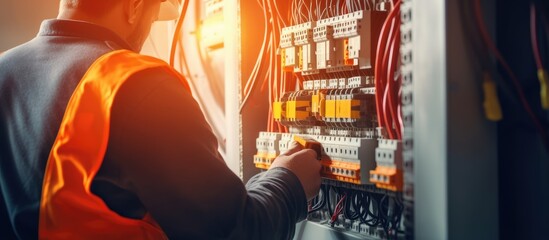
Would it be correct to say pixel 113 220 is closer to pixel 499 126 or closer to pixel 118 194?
pixel 118 194

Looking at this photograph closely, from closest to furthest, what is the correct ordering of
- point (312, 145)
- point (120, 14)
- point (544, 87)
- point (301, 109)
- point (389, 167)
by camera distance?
point (544, 87) → point (389, 167) → point (120, 14) → point (312, 145) → point (301, 109)

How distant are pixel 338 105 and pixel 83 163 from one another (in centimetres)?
67

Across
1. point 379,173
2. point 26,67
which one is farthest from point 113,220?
point 379,173

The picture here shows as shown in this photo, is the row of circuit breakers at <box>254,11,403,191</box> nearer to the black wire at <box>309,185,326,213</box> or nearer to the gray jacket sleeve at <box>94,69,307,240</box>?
the black wire at <box>309,185,326,213</box>

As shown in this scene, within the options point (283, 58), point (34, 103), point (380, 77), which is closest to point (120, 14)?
point (34, 103)

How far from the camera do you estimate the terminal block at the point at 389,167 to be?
4.13 ft

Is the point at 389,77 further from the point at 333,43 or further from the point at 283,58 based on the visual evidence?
the point at 283,58

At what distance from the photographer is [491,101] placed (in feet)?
3.67

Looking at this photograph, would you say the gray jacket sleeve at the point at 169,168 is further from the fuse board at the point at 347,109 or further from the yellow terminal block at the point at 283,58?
the yellow terminal block at the point at 283,58

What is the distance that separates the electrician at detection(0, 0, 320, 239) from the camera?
1.15 m

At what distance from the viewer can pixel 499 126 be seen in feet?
3.96

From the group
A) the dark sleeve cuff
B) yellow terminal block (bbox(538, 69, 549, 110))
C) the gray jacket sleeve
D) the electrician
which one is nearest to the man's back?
the electrician

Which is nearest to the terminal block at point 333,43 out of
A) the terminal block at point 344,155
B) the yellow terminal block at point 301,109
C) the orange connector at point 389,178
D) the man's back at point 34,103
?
the yellow terminal block at point 301,109

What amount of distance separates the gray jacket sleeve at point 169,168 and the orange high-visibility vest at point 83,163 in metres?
0.03
